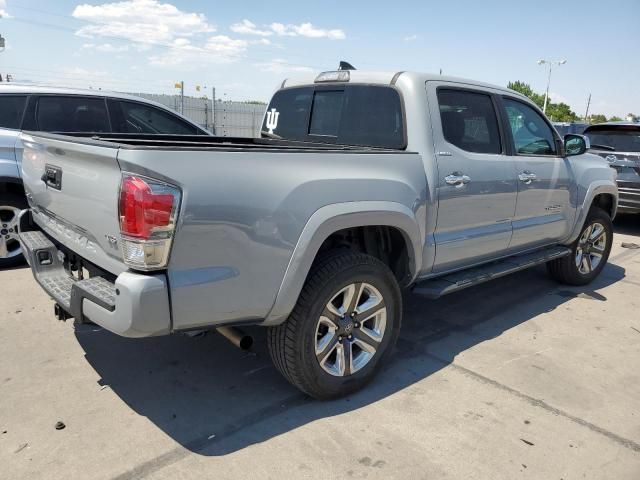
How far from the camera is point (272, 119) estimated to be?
4.68 m

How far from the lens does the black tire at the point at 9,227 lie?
17.2 ft

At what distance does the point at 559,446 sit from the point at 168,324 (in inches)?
83.6

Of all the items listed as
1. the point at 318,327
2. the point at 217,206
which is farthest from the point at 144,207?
the point at 318,327

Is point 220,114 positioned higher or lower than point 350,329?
higher

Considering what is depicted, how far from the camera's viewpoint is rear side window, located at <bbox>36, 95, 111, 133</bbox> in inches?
217

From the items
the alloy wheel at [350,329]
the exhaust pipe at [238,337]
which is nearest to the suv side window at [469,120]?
the alloy wheel at [350,329]

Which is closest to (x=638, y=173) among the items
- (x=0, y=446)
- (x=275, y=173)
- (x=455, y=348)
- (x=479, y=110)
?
(x=479, y=110)

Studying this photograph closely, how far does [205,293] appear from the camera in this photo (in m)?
2.42

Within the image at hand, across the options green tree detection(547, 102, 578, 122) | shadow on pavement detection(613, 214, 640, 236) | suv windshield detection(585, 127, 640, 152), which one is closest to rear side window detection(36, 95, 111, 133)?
suv windshield detection(585, 127, 640, 152)

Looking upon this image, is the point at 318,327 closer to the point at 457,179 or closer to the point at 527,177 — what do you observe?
the point at 457,179

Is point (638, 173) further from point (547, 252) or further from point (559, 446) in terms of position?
point (559, 446)

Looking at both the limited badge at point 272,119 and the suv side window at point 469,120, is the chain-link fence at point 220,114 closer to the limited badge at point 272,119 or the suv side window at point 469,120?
the limited badge at point 272,119

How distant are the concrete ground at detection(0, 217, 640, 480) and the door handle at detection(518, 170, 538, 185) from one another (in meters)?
1.22

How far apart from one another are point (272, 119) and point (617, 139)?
6.81 meters
